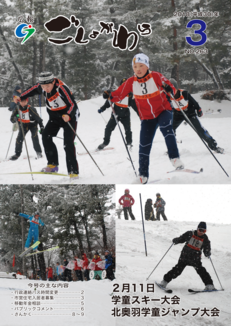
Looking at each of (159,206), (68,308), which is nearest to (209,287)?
(159,206)

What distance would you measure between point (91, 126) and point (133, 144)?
583mm

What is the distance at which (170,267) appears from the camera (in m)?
3.28

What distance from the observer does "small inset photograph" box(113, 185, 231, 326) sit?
3.11m

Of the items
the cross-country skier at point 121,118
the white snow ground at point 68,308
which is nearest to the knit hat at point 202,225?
the white snow ground at point 68,308

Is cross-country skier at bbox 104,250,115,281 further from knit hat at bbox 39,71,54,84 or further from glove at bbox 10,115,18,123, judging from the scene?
glove at bbox 10,115,18,123

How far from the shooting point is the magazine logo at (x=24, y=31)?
3.86 m

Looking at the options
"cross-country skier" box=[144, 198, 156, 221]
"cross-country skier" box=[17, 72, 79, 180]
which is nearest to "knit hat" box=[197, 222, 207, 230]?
"cross-country skier" box=[144, 198, 156, 221]

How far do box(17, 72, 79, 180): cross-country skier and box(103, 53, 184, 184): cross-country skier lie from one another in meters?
0.46

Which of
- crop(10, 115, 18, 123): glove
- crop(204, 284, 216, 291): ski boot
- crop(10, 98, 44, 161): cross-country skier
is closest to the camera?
crop(204, 284, 216, 291): ski boot

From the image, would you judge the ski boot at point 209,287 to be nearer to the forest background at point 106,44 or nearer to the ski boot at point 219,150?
the ski boot at point 219,150

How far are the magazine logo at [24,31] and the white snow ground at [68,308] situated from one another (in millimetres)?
2925

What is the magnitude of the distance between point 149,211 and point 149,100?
125cm

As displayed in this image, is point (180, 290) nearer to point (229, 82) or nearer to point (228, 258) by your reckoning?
point (228, 258)

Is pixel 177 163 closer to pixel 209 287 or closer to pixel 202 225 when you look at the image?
pixel 202 225
